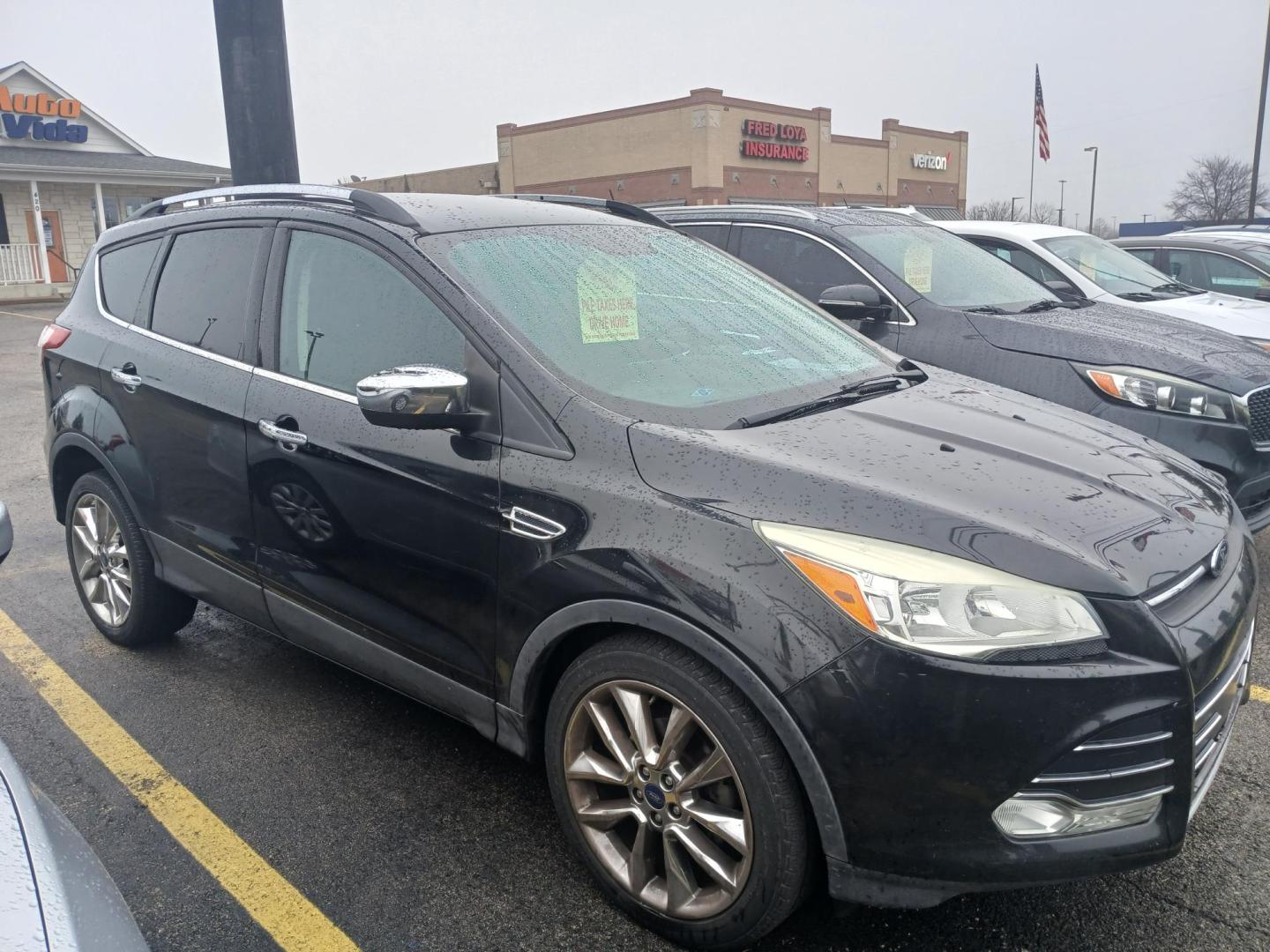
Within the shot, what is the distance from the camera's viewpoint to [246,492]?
340 centimetres

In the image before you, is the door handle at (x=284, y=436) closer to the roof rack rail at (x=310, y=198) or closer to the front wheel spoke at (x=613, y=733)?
the roof rack rail at (x=310, y=198)

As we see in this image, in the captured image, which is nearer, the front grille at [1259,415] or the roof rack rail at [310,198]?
the roof rack rail at [310,198]

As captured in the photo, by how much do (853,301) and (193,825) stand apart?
12.4 feet

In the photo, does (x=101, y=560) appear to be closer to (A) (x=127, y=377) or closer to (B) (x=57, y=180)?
(A) (x=127, y=377)

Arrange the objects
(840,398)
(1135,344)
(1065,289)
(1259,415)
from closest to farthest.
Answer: (840,398) → (1259,415) → (1135,344) → (1065,289)

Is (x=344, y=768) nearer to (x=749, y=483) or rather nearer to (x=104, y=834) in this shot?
(x=104, y=834)

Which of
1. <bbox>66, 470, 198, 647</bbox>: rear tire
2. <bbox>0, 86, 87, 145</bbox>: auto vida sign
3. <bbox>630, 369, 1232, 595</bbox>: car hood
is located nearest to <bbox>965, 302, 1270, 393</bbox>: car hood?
<bbox>630, 369, 1232, 595</bbox>: car hood

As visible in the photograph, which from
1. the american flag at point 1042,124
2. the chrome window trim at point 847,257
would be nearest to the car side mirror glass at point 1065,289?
the chrome window trim at point 847,257

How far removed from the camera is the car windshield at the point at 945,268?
18.5 ft

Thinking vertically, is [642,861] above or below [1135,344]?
below

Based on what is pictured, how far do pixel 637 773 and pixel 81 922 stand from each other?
4.13 ft

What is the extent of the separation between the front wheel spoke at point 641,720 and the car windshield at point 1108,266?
576 centimetres

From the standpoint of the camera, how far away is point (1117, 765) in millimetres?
2057

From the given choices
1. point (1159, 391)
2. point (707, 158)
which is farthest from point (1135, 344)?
point (707, 158)
